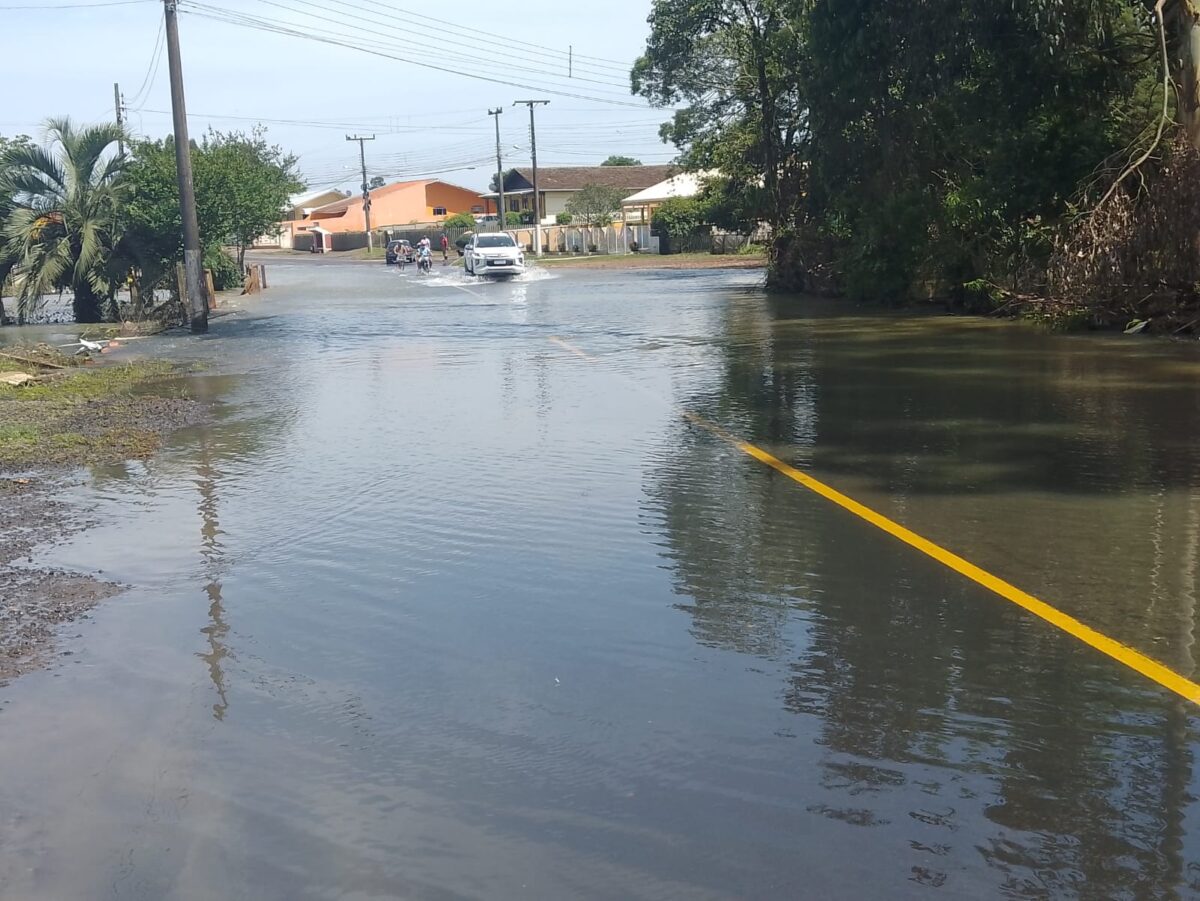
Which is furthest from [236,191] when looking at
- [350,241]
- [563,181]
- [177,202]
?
[350,241]

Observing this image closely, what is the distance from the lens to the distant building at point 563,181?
11069cm

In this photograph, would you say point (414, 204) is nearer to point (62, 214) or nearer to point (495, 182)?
point (495, 182)

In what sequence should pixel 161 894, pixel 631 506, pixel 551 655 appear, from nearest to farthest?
pixel 161 894 < pixel 551 655 < pixel 631 506

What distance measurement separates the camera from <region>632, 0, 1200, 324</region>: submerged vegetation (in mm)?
20719

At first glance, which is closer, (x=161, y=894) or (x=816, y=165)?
(x=161, y=894)

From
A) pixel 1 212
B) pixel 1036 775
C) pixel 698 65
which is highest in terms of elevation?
pixel 698 65

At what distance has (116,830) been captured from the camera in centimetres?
454

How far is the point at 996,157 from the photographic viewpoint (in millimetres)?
24312

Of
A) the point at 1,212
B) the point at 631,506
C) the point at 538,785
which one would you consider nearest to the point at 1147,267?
the point at 631,506

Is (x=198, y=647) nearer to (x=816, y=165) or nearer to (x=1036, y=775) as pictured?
(x=1036, y=775)

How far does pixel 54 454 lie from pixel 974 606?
8524 mm

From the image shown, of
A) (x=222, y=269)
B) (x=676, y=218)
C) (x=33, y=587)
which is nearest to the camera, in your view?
(x=33, y=587)

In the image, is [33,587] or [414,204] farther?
[414,204]

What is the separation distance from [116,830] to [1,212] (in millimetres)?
32065
